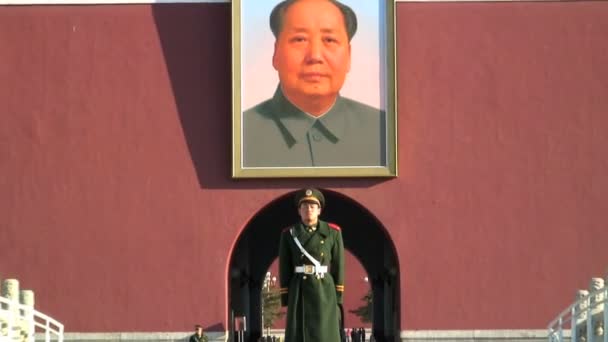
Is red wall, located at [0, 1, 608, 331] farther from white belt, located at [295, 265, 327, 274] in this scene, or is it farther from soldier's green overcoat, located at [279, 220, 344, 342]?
white belt, located at [295, 265, 327, 274]

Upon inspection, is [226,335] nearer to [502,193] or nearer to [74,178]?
[74,178]

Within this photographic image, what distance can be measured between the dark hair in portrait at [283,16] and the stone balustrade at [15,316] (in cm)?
505

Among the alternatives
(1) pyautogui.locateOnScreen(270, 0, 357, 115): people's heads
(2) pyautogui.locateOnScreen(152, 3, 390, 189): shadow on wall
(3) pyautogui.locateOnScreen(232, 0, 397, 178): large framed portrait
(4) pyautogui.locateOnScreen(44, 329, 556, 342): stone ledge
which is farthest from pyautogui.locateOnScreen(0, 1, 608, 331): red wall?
(1) pyautogui.locateOnScreen(270, 0, 357, 115): people's heads

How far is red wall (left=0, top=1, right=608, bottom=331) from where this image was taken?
16.1 meters

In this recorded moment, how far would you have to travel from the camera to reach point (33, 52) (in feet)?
53.6

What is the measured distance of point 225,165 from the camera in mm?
16312

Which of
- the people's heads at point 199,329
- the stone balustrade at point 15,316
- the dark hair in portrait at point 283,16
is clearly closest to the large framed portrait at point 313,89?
the dark hair in portrait at point 283,16

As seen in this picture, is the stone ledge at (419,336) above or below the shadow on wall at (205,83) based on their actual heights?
below

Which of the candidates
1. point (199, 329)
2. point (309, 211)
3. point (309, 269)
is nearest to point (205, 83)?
point (199, 329)

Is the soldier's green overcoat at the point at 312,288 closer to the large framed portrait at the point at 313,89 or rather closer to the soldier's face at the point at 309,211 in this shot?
the soldier's face at the point at 309,211

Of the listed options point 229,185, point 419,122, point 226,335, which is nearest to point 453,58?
point 419,122

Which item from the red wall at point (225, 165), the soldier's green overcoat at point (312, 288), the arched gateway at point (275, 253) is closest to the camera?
the soldier's green overcoat at point (312, 288)

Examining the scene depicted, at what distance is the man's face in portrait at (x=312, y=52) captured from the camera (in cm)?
1641

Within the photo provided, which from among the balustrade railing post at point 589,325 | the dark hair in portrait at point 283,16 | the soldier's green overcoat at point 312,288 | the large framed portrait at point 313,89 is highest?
the dark hair in portrait at point 283,16
